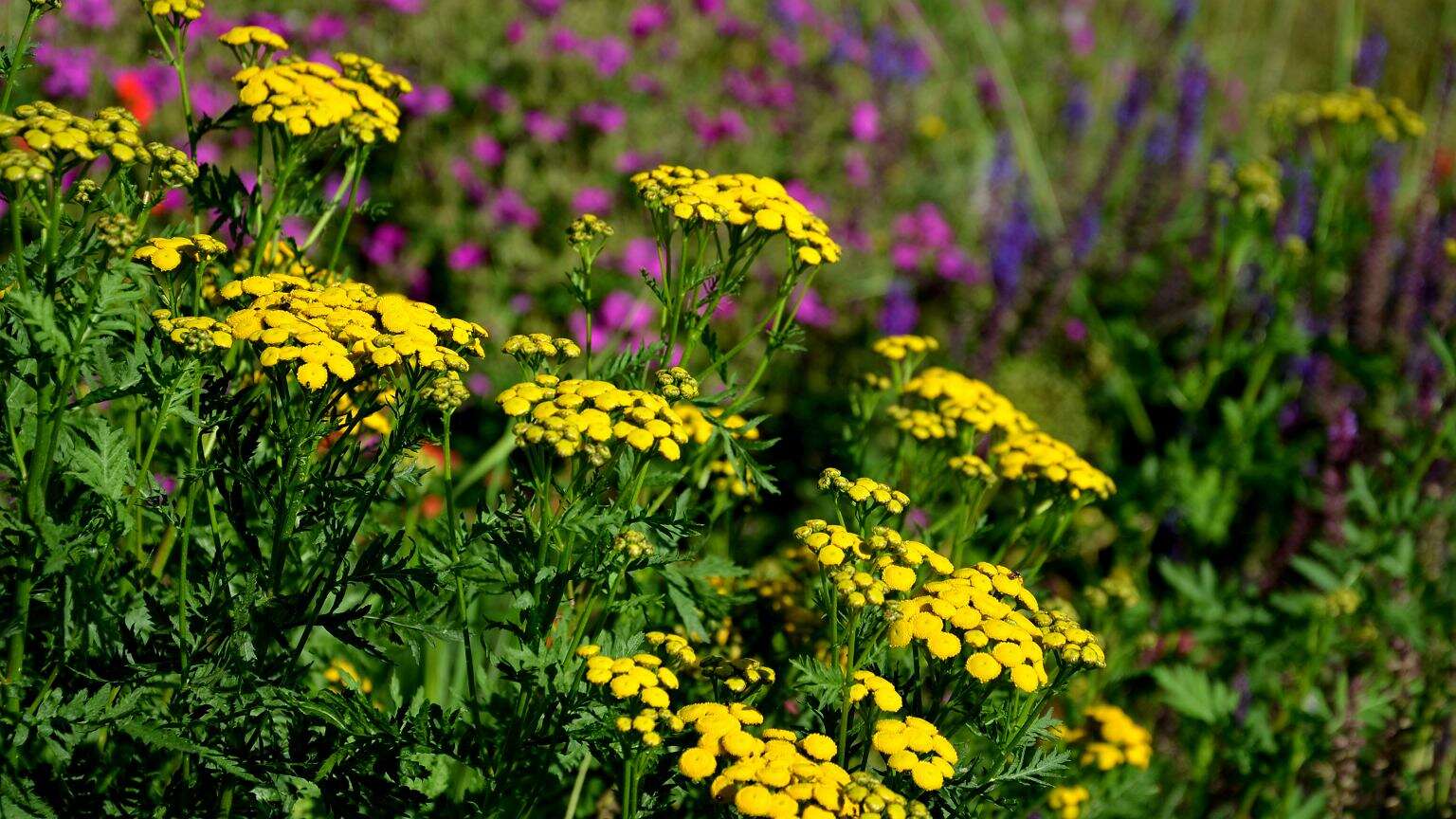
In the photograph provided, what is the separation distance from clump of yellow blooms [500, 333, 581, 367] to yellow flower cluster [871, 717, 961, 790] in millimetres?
864

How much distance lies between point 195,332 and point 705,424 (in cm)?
108

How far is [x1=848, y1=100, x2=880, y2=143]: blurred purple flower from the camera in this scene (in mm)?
6723

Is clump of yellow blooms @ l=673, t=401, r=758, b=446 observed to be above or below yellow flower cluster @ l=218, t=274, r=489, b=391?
below

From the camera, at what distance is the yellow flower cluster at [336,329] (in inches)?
71.6

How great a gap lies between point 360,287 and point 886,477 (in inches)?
53.4

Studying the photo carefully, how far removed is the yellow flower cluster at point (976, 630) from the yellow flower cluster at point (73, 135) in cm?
144

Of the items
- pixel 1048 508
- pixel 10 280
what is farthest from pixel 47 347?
pixel 1048 508

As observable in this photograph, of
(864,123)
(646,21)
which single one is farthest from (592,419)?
(864,123)

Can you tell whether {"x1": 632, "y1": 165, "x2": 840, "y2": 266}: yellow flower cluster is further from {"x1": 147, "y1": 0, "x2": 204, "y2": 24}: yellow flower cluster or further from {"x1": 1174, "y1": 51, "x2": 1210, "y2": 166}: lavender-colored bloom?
{"x1": 1174, "y1": 51, "x2": 1210, "y2": 166}: lavender-colored bloom

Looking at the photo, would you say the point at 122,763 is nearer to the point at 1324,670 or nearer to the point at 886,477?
the point at 886,477

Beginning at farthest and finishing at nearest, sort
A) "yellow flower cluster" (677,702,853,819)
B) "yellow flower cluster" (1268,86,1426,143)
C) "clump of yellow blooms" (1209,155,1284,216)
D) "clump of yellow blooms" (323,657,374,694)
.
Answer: "yellow flower cluster" (1268,86,1426,143) → "clump of yellow blooms" (1209,155,1284,216) → "clump of yellow blooms" (323,657,374,694) → "yellow flower cluster" (677,702,853,819)

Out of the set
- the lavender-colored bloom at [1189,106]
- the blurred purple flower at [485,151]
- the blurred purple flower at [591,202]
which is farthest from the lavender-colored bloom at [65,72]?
the lavender-colored bloom at [1189,106]

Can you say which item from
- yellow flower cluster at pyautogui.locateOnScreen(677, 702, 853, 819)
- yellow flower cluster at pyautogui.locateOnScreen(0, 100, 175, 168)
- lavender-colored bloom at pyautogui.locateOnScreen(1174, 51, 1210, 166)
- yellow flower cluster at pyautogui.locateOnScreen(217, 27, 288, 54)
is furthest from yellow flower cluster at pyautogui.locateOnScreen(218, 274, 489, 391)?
lavender-colored bloom at pyautogui.locateOnScreen(1174, 51, 1210, 166)

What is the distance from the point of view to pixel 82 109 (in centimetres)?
521
